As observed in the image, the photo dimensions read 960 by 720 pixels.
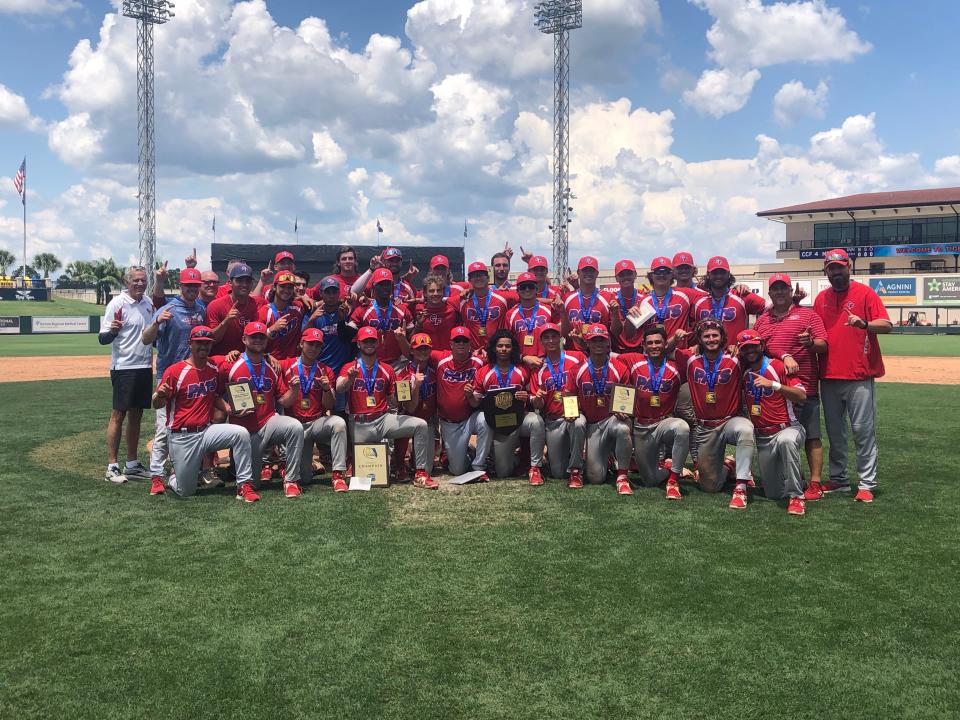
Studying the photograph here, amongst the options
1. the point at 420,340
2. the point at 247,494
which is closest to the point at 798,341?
the point at 420,340

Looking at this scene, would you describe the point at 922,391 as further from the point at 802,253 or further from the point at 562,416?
the point at 802,253

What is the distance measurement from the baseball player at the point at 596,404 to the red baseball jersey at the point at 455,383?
109 centimetres

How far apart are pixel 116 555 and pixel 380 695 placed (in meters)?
2.92

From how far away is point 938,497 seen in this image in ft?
21.7

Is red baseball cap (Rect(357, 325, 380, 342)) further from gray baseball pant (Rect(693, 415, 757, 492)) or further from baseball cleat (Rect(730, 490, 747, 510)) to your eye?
baseball cleat (Rect(730, 490, 747, 510))

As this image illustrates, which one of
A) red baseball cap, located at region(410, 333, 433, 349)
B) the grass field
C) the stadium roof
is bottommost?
the grass field

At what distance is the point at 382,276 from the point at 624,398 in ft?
9.28

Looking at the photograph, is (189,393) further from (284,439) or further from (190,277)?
(190,277)

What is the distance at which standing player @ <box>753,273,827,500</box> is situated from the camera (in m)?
6.75

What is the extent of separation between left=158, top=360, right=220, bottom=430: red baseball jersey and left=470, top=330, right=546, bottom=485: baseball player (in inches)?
104

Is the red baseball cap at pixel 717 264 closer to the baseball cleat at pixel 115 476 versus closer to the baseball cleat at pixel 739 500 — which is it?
the baseball cleat at pixel 739 500

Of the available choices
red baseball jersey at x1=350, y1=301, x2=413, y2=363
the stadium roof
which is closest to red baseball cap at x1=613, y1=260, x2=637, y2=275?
red baseball jersey at x1=350, y1=301, x2=413, y2=363

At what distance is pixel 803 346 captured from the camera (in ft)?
22.3

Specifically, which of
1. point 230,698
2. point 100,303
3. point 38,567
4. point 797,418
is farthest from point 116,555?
point 100,303
